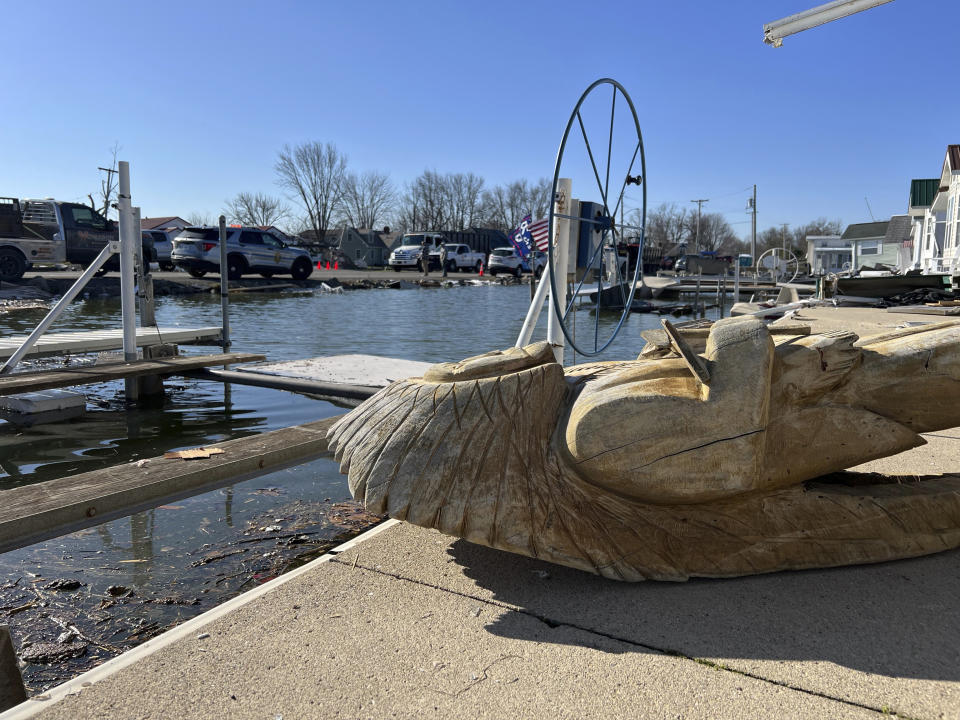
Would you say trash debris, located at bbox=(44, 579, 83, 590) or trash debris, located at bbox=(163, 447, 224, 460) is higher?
trash debris, located at bbox=(163, 447, 224, 460)

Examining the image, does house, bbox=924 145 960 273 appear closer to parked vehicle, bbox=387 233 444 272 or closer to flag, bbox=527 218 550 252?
flag, bbox=527 218 550 252

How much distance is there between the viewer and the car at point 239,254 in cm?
2758

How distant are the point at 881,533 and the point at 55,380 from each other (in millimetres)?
6086

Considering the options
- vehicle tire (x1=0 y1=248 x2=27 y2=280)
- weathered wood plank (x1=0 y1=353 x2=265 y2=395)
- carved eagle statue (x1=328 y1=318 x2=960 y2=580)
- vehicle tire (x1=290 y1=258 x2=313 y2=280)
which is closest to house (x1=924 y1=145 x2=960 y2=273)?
weathered wood plank (x1=0 y1=353 x2=265 y2=395)

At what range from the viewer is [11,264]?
21141mm

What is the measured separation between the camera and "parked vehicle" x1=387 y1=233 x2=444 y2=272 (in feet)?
150

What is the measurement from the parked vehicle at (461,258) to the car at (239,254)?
1759 cm

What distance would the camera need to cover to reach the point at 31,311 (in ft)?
56.6

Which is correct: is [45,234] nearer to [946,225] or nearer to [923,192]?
[946,225]

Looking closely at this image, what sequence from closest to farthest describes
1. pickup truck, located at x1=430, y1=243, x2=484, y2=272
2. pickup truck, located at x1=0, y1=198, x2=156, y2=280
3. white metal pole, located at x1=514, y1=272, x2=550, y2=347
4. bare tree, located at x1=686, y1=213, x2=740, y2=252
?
white metal pole, located at x1=514, y1=272, x2=550, y2=347
pickup truck, located at x1=0, y1=198, x2=156, y2=280
pickup truck, located at x1=430, y1=243, x2=484, y2=272
bare tree, located at x1=686, y1=213, x2=740, y2=252

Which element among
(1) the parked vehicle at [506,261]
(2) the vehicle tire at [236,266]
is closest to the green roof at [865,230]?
(1) the parked vehicle at [506,261]

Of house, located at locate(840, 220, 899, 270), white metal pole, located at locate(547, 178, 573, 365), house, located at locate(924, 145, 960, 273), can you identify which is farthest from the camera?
house, located at locate(840, 220, 899, 270)

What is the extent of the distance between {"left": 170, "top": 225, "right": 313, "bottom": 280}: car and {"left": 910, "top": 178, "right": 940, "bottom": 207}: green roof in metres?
33.5

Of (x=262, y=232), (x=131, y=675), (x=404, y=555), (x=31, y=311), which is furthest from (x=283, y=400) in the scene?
(x=262, y=232)
